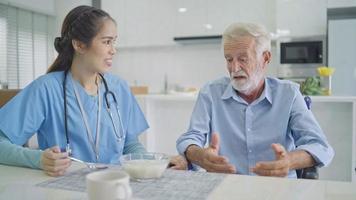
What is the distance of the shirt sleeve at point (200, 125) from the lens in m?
1.45

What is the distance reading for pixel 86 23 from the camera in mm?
1400

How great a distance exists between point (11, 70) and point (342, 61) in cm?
407

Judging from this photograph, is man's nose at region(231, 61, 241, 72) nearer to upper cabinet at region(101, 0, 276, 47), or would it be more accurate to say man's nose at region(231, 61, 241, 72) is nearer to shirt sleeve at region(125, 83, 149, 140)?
shirt sleeve at region(125, 83, 149, 140)

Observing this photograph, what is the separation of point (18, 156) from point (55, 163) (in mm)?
178

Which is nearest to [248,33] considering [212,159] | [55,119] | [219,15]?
[212,159]

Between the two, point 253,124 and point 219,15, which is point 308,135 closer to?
point 253,124

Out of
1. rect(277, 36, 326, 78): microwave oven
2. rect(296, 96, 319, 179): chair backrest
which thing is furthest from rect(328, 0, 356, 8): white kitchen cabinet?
rect(296, 96, 319, 179): chair backrest

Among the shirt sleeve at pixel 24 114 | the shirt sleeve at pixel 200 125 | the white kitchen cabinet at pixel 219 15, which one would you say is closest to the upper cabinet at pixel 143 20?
the white kitchen cabinet at pixel 219 15

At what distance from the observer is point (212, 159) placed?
3.96 feet

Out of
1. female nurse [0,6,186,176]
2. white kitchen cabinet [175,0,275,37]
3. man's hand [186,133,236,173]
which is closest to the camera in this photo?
man's hand [186,133,236,173]

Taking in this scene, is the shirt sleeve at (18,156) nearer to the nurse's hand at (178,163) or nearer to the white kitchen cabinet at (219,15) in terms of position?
the nurse's hand at (178,163)

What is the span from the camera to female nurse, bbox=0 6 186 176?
1289mm

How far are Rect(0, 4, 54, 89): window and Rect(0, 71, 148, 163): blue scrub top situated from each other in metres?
3.52

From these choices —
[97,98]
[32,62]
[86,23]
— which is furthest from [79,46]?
[32,62]
